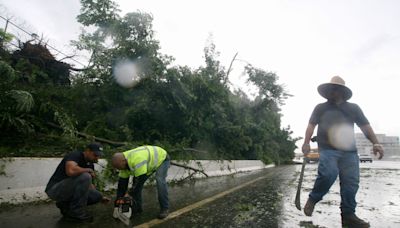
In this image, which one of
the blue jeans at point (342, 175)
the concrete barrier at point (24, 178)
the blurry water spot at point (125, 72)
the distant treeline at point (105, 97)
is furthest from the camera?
the blurry water spot at point (125, 72)

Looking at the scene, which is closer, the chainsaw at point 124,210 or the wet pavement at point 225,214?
the chainsaw at point 124,210

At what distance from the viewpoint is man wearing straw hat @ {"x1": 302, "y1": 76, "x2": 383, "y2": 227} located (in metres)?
4.54

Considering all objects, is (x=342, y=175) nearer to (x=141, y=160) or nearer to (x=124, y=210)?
(x=141, y=160)

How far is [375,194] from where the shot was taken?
8672 millimetres

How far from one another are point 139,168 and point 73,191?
43.5 inches

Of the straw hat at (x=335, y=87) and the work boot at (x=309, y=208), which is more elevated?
the straw hat at (x=335, y=87)

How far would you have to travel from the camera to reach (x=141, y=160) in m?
4.64

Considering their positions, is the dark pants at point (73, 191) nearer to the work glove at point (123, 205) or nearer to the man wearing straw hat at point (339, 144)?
the work glove at point (123, 205)

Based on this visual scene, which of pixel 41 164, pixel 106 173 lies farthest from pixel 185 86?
pixel 41 164

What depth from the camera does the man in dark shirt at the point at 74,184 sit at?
463 cm

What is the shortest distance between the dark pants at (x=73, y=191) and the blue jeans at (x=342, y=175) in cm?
348

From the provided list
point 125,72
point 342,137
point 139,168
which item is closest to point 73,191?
point 139,168

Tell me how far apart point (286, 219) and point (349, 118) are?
192cm

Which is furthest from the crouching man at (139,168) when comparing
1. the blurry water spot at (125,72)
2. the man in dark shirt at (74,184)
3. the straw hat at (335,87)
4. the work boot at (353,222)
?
the blurry water spot at (125,72)
